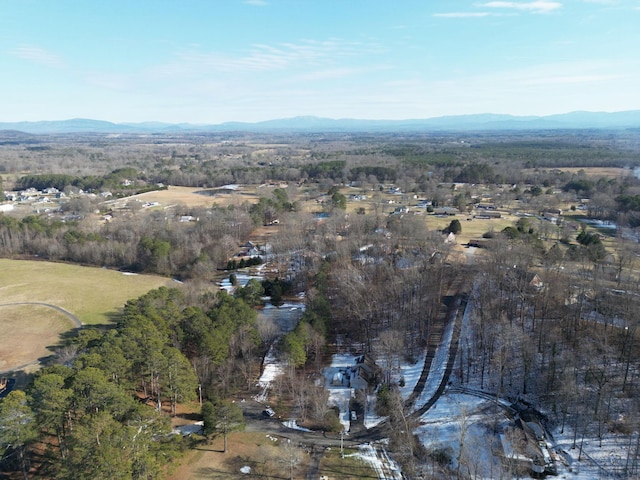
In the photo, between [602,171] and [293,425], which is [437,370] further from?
[602,171]

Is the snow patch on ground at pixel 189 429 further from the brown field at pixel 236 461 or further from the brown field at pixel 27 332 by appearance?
the brown field at pixel 27 332

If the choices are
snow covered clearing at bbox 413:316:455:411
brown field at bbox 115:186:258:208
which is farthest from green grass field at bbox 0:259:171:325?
brown field at bbox 115:186:258:208

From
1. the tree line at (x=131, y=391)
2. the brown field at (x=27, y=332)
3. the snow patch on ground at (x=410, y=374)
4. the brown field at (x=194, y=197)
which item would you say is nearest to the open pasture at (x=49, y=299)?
the brown field at (x=27, y=332)

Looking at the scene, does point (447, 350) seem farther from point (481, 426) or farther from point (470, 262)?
point (470, 262)

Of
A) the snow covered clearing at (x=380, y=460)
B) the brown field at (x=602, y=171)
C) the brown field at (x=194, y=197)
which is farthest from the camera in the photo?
the brown field at (x=602, y=171)

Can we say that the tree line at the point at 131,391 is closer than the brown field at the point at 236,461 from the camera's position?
Yes

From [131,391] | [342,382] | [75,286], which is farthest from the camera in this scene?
[75,286]

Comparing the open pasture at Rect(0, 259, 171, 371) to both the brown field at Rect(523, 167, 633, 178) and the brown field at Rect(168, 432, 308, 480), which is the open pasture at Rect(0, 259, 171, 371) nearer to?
the brown field at Rect(168, 432, 308, 480)

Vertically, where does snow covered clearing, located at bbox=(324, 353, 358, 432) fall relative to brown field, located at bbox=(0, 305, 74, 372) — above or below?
below

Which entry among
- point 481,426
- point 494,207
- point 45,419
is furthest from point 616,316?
point 494,207

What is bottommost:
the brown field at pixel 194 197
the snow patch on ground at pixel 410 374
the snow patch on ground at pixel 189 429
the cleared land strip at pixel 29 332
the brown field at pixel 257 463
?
the snow patch on ground at pixel 410 374

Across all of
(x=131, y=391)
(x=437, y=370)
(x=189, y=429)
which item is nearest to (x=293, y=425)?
(x=189, y=429)
